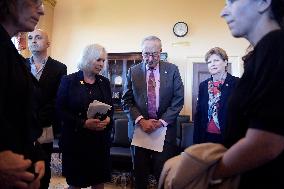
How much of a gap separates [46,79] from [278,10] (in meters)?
2.07

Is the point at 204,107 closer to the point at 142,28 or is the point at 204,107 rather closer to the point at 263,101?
the point at 263,101

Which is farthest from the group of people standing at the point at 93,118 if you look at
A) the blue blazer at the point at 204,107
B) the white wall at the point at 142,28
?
the white wall at the point at 142,28

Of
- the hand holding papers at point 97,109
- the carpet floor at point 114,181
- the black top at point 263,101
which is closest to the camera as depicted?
the black top at point 263,101

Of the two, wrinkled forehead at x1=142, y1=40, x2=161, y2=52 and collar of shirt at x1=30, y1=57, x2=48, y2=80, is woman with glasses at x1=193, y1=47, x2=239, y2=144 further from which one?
collar of shirt at x1=30, y1=57, x2=48, y2=80

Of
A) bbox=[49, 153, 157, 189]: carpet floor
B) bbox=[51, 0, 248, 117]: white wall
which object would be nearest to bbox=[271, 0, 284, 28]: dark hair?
bbox=[49, 153, 157, 189]: carpet floor

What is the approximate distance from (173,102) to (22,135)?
1.77 m

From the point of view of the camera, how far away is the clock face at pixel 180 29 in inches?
255

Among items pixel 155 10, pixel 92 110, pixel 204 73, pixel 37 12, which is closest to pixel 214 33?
pixel 204 73

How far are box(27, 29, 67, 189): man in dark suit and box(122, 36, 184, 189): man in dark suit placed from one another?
2.22 ft

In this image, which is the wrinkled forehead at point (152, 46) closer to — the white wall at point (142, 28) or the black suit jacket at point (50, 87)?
the black suit jacket at point (50, 87)

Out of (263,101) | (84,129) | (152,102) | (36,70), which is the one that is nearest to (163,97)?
(152,102)

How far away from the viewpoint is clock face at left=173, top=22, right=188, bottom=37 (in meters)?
6.47

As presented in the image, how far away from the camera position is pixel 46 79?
257 cm

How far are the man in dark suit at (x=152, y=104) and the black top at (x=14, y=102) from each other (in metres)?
1.54
